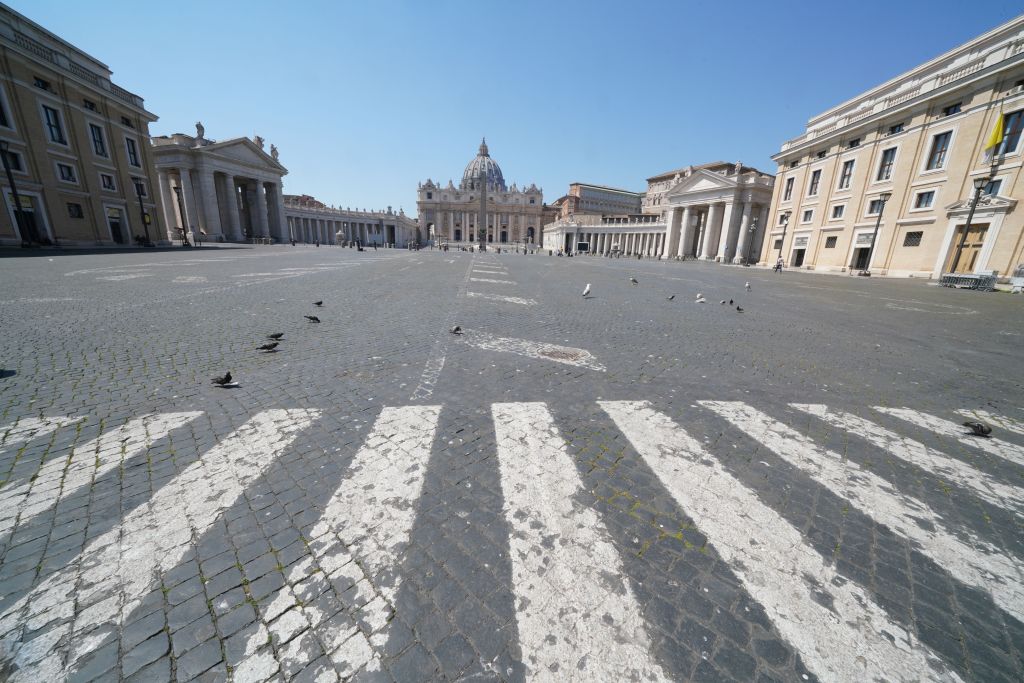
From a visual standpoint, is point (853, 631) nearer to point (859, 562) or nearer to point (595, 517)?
point (859, 562)

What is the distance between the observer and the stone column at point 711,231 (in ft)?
182

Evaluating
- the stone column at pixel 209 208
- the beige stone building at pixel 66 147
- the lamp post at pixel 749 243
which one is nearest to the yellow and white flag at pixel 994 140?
the lamp post at pixel 749 243

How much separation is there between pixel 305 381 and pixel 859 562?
5606mm

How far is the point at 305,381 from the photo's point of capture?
16.3 feet

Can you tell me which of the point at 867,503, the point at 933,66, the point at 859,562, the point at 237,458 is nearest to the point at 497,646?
the point at 859,562

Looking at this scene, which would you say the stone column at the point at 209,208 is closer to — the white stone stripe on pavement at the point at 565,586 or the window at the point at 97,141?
the window at the point at 97,141

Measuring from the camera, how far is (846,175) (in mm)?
34938

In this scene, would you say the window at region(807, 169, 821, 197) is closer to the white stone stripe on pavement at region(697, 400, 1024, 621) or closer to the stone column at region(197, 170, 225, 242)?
the white stone stripe on pavement at region(697, 400, 1024, 621)

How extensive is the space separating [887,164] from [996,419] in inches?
1560

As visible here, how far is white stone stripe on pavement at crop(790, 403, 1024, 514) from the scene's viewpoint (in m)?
Result: 3.12

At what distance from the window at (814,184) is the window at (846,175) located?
2.69 m

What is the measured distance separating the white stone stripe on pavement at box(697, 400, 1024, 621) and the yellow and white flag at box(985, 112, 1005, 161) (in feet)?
111

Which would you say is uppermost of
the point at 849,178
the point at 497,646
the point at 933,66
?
the point at 933,66

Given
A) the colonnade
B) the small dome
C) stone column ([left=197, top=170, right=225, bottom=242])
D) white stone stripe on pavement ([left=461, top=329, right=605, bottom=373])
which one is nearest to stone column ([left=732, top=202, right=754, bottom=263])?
white stone stripe on pavement ([left=461, top=329, right=605, bottom=373])
